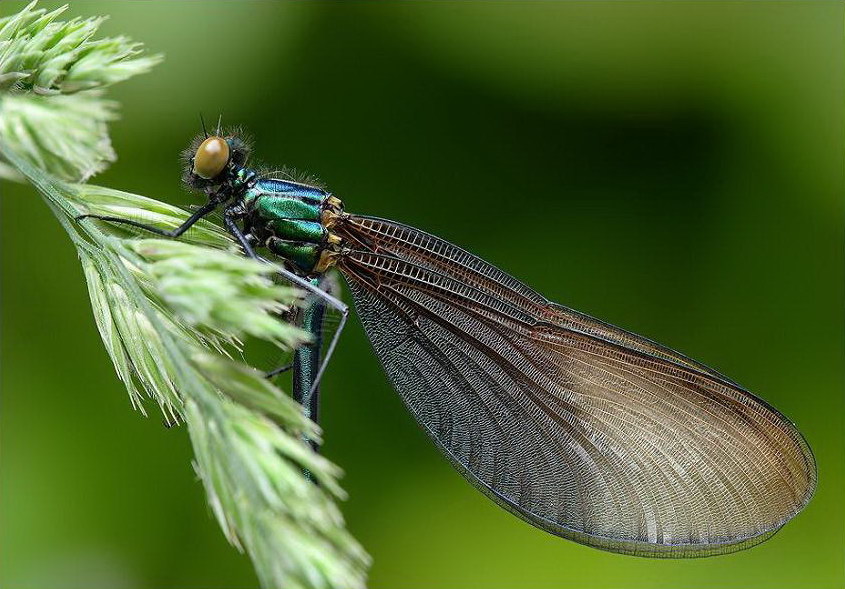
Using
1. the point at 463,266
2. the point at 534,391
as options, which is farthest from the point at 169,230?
the point at 534,391

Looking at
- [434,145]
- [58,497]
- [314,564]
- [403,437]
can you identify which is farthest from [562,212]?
[314,564]

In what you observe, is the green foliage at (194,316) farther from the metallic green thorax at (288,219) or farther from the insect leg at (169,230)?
the metallic green thorax at (288,219)

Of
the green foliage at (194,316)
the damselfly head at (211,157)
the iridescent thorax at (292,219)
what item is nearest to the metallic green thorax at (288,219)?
the iridescent thorax at (292,219)

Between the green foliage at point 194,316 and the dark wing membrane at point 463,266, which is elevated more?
the dark wing membrane at point 463,266

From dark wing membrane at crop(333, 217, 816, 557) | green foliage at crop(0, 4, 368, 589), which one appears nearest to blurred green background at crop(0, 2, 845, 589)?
A: dark wing membrane at crop(333, 217, 816, 557)

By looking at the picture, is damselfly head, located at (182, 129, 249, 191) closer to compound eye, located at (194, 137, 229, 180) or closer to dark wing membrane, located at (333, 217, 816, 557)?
compound eye, located at (194, 137, 229, 180)

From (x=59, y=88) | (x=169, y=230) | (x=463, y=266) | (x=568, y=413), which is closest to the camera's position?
(x=59, y=88)

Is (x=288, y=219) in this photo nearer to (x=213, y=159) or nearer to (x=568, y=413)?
(x=213, y=159)
